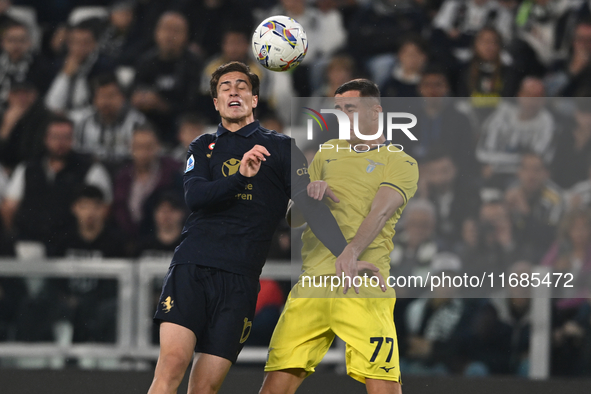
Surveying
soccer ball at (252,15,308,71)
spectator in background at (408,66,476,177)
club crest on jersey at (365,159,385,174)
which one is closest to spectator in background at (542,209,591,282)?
spectator in background at (408,66,476,177)

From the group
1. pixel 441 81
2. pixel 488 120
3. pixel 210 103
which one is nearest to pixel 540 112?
pixel 488 120

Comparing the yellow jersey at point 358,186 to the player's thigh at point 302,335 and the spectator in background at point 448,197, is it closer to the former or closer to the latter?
the player's thigh at point 302,335

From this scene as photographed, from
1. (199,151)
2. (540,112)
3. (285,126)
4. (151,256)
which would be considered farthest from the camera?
(285,126)

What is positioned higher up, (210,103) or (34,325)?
(210,103)

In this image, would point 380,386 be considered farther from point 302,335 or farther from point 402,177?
point 402,177

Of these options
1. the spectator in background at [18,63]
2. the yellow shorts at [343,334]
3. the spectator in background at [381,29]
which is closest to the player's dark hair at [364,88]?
the yellow shorts at [343,334]

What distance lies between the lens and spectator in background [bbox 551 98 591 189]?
203 inches

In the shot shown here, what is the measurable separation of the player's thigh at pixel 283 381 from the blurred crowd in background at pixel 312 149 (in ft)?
3.78

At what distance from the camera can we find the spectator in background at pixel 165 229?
5914 millimetres

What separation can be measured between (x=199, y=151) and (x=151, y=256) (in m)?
2.51

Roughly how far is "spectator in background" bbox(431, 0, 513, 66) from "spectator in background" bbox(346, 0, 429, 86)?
176 mm

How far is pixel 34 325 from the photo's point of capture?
5723 millimetres

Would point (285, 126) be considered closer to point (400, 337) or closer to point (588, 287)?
point (400, 337)

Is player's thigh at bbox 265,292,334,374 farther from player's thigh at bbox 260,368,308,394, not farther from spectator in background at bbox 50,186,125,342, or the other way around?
spectator in background at bbox 50,186,125,342
